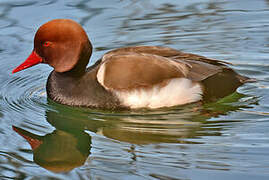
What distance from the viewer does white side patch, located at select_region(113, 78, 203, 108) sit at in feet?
17.3

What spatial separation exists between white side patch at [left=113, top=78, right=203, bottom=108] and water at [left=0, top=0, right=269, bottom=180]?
0.08m

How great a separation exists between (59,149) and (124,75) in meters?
1.01

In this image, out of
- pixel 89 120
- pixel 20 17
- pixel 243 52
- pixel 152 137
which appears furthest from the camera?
pixel 20 17

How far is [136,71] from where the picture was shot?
5277 mm

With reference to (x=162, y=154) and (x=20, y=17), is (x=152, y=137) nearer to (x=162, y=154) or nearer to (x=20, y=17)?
(x=162, y=154)

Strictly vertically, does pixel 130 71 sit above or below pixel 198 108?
above

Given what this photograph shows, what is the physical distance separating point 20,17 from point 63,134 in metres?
3.44

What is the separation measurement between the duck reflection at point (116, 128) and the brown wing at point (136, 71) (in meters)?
0.29

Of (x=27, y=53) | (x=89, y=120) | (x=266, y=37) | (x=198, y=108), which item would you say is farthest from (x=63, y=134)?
(x=266, y=37)

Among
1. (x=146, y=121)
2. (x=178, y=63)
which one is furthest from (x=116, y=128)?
(x=178, y=63)

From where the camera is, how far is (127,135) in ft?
15.9

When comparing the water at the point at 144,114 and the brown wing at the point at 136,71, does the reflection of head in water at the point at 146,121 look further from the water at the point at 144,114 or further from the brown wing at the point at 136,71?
the brown wing at the point at 136,71

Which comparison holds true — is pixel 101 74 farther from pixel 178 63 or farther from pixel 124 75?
pixel 178 63

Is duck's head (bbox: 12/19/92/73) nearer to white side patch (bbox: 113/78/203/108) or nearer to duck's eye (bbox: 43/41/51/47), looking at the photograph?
duck's eye (bbox: 43/41/51/47)
